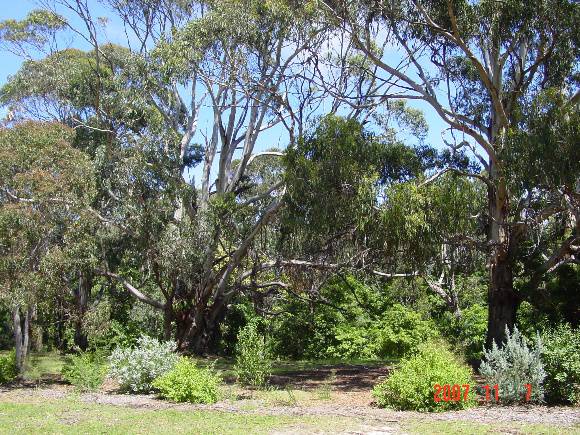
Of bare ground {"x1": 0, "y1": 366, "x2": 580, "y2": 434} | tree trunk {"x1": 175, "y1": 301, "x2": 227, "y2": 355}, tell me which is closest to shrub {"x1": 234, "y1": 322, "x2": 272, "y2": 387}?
bare ground {"x1": 0, "y1": 366, "x2": 580, "y2": 434}

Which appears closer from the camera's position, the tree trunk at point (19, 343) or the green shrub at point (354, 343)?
the tree trunk at point (19, 343)

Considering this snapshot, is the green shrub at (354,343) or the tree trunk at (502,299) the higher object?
the tree trunk at (502,299)

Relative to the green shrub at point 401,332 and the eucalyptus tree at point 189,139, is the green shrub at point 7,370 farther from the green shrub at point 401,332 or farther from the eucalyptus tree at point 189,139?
the green shrub at point 401,332

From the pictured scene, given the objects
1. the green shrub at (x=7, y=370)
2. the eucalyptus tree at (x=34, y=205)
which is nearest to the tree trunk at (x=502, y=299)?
the eucalyptus tree at (x=34, y=205)

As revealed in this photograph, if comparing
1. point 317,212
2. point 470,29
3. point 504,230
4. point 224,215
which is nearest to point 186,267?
point 224,215

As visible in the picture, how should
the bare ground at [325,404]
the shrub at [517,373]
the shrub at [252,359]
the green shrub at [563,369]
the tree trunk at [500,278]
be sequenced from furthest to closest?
the tree trunk at [500,278] → the shrub at [252,359] → the shrub at [517,373] → the green shrub at [563,369] → the bare ground at [325,404]

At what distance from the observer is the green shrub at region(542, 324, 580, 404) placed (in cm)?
960

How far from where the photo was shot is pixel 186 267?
1795cm

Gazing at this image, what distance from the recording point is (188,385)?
35.2 feet

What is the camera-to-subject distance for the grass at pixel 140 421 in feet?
27.1

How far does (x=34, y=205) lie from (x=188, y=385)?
5.33 metres

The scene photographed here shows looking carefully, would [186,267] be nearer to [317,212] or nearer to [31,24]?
[317,212]

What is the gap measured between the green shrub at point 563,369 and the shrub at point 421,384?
1.19 metres

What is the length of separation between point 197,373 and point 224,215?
721 cm
